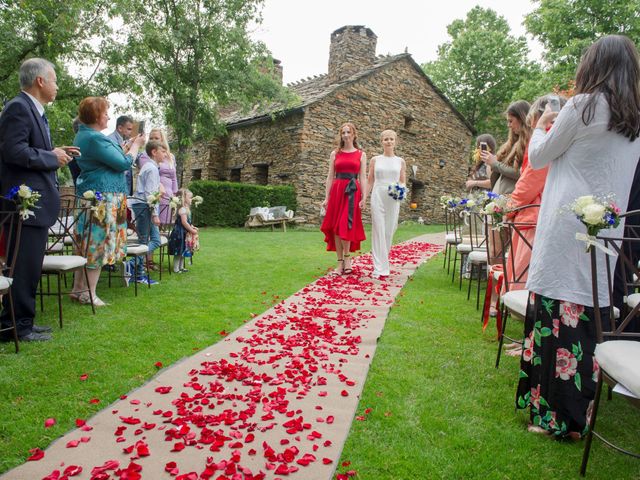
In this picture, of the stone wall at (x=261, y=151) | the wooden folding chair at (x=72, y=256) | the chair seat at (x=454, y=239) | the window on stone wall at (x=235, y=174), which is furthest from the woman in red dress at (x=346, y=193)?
the window on stone wall at (x=235, y=174)

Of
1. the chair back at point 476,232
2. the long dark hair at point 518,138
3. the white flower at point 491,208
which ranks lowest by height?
the chair back at point 476,232

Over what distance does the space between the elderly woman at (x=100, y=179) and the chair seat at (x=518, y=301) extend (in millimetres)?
3768

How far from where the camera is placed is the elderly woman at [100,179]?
456cm

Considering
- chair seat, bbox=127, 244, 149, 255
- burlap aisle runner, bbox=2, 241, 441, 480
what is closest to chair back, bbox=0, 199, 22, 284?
burlap aisle runner, bbox=2, 241, 441, 480

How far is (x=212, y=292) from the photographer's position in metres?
5.71

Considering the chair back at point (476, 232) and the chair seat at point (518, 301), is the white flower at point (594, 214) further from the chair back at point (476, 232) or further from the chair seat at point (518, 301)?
the chair back at point (476, 232)

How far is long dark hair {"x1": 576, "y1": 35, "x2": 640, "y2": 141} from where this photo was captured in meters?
2.31

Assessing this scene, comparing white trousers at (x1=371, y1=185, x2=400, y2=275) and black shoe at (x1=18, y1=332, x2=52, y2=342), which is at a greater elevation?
white trousers at (x1=371, y1=185, x2=400, y2=275)

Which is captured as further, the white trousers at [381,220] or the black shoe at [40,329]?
the white trousers at [381,220]

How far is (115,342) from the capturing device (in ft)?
12.1

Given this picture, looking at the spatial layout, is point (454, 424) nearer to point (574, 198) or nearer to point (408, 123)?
point (574, 198)

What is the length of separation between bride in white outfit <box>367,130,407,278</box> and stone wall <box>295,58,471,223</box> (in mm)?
11360

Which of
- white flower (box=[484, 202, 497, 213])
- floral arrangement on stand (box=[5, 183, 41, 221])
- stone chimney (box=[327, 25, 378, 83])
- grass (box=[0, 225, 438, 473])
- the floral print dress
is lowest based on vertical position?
grass (box=[0, 225, 438, 473])

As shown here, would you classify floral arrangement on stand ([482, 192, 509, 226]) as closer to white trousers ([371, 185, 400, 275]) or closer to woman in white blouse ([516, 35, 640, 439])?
woman in white blouse ([516, 35, 640, 439])
